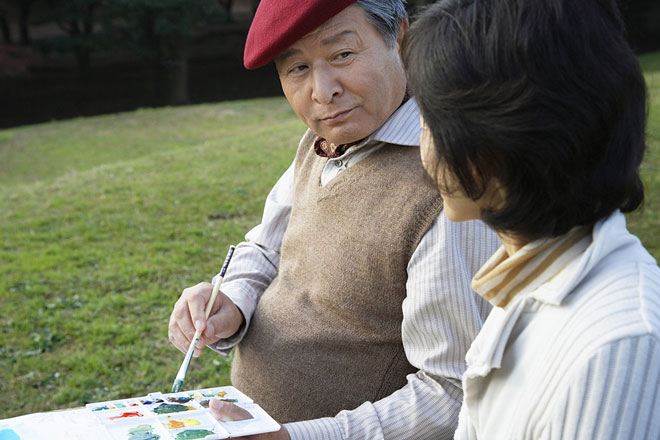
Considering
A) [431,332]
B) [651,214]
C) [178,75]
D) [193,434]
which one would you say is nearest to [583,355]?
[431,332]

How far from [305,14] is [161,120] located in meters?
12.8

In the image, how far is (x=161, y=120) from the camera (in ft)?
45.7

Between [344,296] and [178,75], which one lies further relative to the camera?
[178,75]

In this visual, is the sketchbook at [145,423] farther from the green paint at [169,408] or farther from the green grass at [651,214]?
the green grass at [651,214]

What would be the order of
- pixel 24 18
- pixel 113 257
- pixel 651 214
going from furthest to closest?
1. pixel 24 18
2. pixel 651 214
3. pixel 113 257

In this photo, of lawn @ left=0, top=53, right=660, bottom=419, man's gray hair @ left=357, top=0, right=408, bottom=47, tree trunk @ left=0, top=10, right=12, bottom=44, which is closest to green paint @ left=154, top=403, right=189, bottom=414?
man's gray hair @ left=357, top=0, right=408, bottom=47

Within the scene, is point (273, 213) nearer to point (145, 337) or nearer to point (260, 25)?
point (260, 25)

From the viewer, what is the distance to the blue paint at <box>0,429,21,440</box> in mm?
1406

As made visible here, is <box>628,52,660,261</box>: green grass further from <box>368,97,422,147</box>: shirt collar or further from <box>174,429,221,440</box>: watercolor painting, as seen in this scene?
<box>174,429,221,440</box>: watercolor painting

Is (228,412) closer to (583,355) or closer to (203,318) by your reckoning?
(203,318)

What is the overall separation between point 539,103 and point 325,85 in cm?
87

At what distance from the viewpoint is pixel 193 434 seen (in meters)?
1.38

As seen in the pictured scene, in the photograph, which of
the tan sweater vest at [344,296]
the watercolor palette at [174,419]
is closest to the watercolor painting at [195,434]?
the watercolor palette at [174,419]

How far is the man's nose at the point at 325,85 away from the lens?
1721 millimetres
